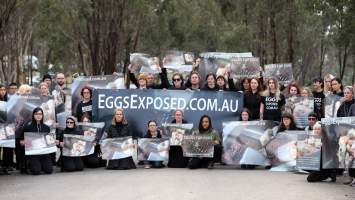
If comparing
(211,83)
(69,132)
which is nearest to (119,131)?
(69,132)

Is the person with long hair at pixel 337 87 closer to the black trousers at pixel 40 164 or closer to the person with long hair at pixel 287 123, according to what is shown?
the person with long hair at pixel 287 123

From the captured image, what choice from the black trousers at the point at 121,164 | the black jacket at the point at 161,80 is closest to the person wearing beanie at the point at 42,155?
the black trousers at the point at 121,164

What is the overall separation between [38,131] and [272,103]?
4989mm

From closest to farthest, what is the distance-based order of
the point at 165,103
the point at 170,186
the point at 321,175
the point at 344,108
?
the point at 170,186, the point at 321,175, the point at 344,108, the point at 165,103

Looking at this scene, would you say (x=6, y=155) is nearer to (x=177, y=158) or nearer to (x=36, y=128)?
(x=36, y=128)

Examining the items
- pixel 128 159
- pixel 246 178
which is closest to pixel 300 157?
pixel 246 178

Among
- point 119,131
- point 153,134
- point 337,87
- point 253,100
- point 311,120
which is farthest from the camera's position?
point 253,100

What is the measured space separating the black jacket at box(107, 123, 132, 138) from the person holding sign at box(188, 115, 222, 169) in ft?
4.91

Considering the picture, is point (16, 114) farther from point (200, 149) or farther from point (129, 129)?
point (200, 149)

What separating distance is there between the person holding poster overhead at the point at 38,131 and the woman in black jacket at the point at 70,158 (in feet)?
1.05

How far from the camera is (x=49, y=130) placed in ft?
45.6

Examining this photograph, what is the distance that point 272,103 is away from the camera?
14539mm

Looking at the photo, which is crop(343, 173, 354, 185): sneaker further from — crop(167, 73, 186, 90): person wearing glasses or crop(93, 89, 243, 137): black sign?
crop(167, 73, 186, 90): person wearing glasses

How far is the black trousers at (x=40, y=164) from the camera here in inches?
533
